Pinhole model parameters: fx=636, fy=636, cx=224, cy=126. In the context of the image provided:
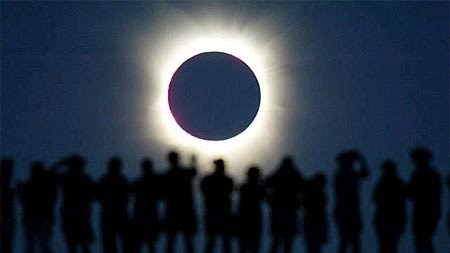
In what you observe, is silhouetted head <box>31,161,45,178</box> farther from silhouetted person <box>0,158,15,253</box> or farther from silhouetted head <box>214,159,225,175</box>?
silhouetted head <box>214,159,225,175</box>

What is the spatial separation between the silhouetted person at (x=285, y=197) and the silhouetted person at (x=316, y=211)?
0.44ft

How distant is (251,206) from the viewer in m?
7.12

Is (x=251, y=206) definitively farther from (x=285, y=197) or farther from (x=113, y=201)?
(x=113, y=201)

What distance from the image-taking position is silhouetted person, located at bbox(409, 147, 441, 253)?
A: 6.77 m

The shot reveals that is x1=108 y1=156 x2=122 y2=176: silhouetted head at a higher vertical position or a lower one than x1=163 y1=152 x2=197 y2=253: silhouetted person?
higher

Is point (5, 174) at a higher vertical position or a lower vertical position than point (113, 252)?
higher

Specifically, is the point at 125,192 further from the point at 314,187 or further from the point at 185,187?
the point at 314,187

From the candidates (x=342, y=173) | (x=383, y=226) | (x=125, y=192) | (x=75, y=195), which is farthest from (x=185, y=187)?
(x=383, y=226)

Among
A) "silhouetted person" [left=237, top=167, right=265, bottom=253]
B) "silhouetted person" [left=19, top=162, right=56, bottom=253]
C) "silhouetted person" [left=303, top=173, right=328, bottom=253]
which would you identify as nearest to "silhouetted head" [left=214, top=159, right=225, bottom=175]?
"silhouetted person" [left=237, top=167, right=265, bottom=253]

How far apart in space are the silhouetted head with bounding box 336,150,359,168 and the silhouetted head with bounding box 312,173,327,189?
0.24 metres

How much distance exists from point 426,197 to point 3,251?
4764 millimetres

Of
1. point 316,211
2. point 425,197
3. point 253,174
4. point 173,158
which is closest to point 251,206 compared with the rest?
point 253,174

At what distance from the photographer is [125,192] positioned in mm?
7105

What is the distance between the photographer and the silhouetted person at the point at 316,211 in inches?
276
